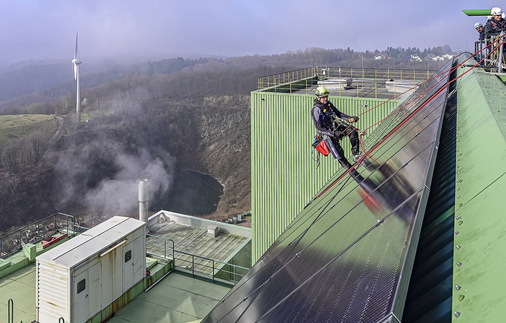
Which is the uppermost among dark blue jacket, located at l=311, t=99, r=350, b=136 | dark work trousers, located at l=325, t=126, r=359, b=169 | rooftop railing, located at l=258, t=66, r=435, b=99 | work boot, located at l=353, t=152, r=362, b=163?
rooftop railing, located at l=258, t=66, r=435, b=99

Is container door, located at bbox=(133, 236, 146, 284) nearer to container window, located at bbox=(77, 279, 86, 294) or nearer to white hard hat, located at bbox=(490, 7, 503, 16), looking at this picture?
container window, located at bbox=(77, 279, 86, 294)

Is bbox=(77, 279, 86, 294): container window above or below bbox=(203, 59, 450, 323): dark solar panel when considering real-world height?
below

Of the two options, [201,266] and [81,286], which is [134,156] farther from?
[81,286]

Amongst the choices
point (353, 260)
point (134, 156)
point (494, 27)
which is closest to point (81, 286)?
point (353, 260)

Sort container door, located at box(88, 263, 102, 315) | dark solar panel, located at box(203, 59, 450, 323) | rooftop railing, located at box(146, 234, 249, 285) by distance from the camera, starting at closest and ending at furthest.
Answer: dark solar panel, located at box(203, 59, 450, 323), container door, located at box(88, 263, 102, 315), rooftop railing, located at box(146, 234, 249, 285)

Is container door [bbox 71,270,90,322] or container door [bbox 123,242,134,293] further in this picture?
container door [bbox 123,242,134,293]

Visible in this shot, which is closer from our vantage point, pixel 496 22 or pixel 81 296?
pixel 81 296

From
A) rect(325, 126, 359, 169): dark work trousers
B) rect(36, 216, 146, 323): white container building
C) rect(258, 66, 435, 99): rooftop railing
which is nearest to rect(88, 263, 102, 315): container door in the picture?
rect(36, 216, 146, 323): white container building
